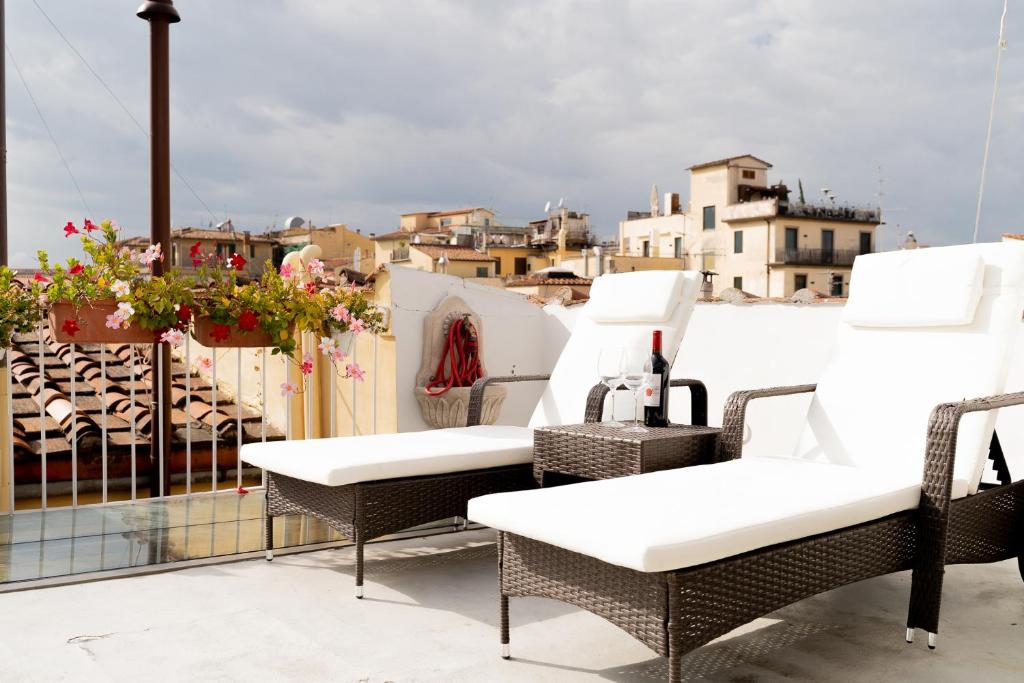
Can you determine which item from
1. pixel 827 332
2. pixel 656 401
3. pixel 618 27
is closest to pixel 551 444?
pixel 656 401

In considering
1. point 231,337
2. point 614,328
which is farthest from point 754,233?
point 231,337

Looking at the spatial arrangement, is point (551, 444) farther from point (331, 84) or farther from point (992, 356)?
point (331, 84)

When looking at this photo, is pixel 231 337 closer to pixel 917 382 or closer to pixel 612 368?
pixel 612 368

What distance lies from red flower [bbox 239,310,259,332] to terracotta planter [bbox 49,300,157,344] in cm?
43

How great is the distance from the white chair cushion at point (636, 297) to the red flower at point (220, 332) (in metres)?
1.64

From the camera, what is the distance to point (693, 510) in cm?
212

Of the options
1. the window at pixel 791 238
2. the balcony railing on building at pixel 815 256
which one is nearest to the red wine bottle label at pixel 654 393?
the balcony railing on building at pixel 815 256

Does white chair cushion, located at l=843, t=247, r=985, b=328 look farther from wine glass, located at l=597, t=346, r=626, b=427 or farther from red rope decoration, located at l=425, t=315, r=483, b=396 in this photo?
red rope decoration, located at l=425, t=315, r=483, b=396

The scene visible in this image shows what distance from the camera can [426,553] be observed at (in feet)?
11.5

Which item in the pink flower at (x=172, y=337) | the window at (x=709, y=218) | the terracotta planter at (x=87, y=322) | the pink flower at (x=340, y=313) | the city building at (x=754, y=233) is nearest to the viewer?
the terracotta planter at (x=87, y=322)

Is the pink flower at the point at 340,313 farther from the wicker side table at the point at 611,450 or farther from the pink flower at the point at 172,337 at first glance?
the wicker side table at the point at 611,450

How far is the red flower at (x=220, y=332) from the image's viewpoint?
380cm

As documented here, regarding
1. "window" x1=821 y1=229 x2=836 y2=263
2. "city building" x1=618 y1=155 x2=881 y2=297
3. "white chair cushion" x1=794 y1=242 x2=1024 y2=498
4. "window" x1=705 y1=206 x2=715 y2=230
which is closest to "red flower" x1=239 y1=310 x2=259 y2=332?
"white chair cushion" x1=794 y1=242 x2=1024 y2=498

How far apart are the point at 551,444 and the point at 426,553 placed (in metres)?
0.75
